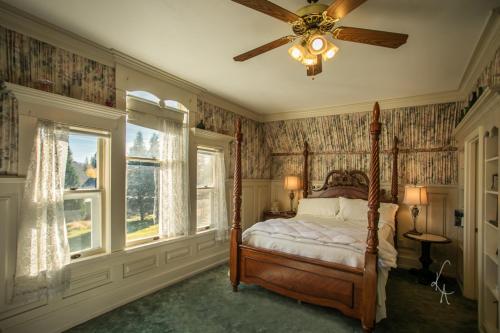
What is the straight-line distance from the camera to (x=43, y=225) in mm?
2240

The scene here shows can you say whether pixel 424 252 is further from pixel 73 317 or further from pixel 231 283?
pixel 73 317

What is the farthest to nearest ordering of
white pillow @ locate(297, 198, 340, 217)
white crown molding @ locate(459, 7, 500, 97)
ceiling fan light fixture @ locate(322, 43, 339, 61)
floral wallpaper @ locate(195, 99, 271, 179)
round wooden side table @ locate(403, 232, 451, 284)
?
white pillow @ locate(297, 198, 340, 217) < floral wallpaper @ locate(195, 99, 271, 179) < round wooden side table @ locate(403, 232, 451, 284) < white crown molding @ locate(459, 7, 500, 97) < ceiling fan light fixture @ locate(322, 43, 339, 61)

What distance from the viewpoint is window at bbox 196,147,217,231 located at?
4168 millimetres

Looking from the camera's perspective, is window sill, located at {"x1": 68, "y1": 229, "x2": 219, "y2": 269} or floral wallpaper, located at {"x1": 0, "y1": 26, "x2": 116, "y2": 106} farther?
window sill, located at {"x1": 68, "y1": 229, "x2": 219, "y2": 269}

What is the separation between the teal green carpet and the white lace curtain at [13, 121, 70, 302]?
24.5 inches

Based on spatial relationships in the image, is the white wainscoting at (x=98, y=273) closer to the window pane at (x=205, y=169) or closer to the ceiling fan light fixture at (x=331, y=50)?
the window pane at (x=205, y=169)

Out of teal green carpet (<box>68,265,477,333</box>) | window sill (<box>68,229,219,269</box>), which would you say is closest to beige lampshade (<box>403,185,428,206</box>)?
teal green carpet (<box>68,265,477,333</box>)

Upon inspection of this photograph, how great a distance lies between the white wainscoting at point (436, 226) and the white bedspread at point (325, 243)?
89cm

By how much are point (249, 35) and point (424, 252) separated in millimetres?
3786

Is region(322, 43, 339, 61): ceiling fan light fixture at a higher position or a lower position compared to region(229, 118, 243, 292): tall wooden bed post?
higher

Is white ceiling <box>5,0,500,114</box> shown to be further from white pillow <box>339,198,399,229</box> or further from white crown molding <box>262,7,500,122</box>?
white pillow <box>339,198,399,229</box>

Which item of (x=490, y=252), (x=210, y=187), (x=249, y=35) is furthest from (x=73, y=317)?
(x=490, y=252)

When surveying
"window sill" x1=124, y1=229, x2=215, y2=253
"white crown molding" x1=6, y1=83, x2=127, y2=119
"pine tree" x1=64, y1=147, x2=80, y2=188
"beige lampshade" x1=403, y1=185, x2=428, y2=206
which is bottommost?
"window sill" x1=124, y1=229, x2=215, y2=253

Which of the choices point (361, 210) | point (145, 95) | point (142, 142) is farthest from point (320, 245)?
point (145, 95)
